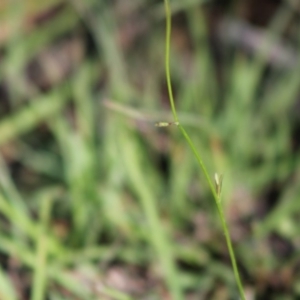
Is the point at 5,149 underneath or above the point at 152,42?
underneath

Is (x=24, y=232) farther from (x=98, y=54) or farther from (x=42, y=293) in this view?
(x=98, y=54)

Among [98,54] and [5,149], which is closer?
[5,149]

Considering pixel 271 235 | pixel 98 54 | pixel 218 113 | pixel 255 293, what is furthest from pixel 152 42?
pixel 255 293

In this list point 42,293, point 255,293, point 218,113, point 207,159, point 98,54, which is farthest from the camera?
point 98,54

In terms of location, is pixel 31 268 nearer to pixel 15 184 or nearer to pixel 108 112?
pixel 15 184

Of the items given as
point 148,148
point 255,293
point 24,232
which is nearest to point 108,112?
point 148,148

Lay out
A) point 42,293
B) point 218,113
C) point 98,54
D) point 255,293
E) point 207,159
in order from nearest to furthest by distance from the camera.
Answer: point 42,293 < point 255,293 < point 207,159 < point 218,113 < point 98,54
